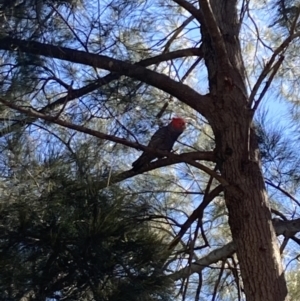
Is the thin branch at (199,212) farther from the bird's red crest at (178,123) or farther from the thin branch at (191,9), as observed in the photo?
the thin branch at (191,9)

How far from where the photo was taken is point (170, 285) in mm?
2441

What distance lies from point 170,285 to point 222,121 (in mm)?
585

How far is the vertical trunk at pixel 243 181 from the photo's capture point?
2477 mm

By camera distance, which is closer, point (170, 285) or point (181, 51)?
point (170, 285)

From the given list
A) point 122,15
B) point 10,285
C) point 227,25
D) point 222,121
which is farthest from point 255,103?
point 10,285

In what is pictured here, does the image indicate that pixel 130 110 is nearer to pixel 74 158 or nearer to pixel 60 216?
pixel 74 158

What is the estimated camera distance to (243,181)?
8.49 ft

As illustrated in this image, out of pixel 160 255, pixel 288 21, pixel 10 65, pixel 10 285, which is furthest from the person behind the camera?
pixel 288 21

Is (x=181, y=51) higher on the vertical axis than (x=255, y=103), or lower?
higher

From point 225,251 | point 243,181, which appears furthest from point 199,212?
point 243,181

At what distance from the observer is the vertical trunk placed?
248cm

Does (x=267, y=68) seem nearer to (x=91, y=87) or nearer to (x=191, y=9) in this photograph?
(x=191, y=9)

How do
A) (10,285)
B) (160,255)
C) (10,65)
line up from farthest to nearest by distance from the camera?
(10,65) → (160,255) → (10,285)

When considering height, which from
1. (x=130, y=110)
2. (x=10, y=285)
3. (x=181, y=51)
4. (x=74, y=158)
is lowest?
(x=10, y=285)
